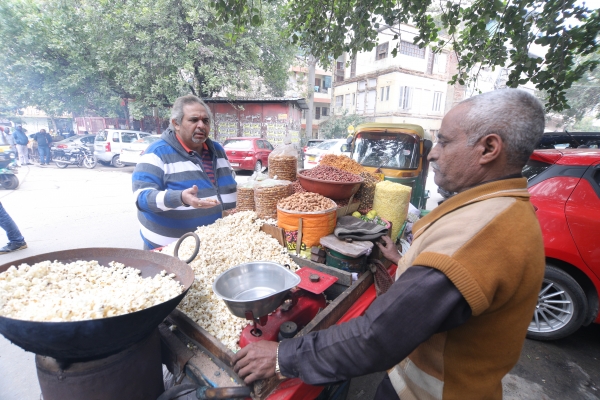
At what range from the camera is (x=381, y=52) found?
23.1 meters

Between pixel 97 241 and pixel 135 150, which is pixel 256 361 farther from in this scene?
pixel 135 150

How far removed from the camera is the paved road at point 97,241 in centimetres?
251

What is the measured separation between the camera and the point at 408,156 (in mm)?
6211

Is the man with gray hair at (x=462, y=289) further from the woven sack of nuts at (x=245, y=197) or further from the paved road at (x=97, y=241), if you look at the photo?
the paved road at (x=97, y=241)

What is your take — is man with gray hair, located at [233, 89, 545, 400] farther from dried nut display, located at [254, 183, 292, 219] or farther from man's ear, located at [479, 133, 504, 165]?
dried nut display, located at [254, 183, 292, 219]

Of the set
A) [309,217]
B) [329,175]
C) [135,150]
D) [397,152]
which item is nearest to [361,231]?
[309,217]

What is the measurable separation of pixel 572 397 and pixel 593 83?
2618 cm

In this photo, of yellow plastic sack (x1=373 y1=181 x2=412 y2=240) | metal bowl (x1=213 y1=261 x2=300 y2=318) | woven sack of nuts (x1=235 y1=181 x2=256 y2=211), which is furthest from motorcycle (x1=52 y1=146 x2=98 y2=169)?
metal bowl (x1=213 y1=261 x2=300 y2=318)

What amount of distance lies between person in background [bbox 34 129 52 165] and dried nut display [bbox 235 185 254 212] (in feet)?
55.3

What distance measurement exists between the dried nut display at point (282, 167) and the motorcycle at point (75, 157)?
15014mm

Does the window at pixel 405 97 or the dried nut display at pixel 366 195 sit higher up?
the window at pixel 405 97

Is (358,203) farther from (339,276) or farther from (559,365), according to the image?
(559,365)

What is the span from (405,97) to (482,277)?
2480 cm

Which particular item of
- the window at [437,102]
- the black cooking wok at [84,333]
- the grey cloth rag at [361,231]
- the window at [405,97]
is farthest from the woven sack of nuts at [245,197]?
the window at [437,102]
